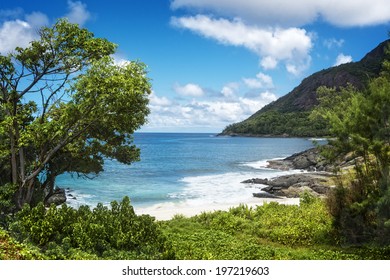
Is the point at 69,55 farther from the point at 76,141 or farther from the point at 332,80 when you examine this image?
the point at 332,80

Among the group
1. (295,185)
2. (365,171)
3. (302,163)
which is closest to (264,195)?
(295,185)

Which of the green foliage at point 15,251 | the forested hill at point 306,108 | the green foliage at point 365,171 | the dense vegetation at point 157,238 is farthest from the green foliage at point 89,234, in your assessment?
the forested hill at point 306,108

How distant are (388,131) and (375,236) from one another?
3590 mm

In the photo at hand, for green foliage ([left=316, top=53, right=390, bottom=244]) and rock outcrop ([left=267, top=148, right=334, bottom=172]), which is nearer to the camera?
green foliage ([left=316, top=53, right=390, bottom=244])

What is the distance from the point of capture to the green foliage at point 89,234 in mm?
10578

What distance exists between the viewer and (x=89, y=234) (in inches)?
441

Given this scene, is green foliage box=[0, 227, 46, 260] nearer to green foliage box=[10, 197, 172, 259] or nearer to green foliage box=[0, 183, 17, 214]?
green foliage box=[10, 197, 172, 259]

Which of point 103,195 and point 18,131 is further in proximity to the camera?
point 103,195

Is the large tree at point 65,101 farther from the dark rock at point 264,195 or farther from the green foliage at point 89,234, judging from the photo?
the dark rock at point 264,195

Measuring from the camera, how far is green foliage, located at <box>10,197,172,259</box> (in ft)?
34.7

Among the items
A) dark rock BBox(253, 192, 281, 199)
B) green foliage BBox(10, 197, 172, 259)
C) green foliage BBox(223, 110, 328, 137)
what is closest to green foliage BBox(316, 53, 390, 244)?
green foliage BBox(10, 197, 172, 259)

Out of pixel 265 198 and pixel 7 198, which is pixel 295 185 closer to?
pixel 265 198

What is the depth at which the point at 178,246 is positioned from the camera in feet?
44.2
